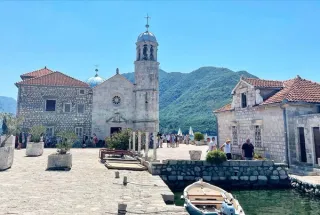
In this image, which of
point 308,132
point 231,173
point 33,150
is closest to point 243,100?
point 308,132

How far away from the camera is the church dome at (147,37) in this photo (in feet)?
105

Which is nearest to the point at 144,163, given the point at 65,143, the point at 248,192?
the point at 65,143

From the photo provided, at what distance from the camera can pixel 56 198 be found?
6629 mm

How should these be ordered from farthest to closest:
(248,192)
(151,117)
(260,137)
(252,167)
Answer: (151,117) < (260,137) < (252,167) < (248,192)

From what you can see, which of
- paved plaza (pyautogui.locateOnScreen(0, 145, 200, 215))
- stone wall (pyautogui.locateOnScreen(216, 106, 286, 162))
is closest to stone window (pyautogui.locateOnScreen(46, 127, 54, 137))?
paved plaza (pyautogui.locateOnScreen(0, 145, 200, 215))

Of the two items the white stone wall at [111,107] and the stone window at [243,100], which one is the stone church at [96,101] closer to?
the white stone wall at [111,107]

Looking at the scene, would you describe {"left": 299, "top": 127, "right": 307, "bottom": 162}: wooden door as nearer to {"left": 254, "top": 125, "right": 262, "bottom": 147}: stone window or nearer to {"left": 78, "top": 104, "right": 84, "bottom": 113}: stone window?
{"left": 254, "top": 125, "right": 262, "bottom": 147}: stone window

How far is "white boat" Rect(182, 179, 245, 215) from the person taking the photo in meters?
6.68

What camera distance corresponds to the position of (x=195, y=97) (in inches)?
4353

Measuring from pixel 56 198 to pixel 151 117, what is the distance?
81.9 ft

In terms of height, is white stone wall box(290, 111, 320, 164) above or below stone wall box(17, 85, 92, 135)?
below

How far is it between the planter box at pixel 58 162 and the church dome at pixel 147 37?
23.2 meters

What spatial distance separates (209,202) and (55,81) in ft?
90.7

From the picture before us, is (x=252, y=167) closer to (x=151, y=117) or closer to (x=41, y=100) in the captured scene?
(x=151, y=117)
